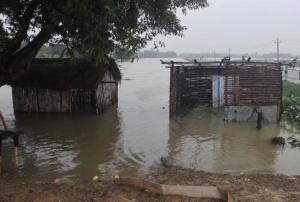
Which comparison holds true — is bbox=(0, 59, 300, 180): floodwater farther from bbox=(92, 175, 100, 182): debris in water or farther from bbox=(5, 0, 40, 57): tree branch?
bbox=(5, 0, 40, 57): tree branch

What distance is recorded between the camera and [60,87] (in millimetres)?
21641

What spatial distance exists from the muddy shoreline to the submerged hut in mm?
10527

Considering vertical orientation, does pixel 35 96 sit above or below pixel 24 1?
below

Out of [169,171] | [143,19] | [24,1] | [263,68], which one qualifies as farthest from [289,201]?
[263,68]

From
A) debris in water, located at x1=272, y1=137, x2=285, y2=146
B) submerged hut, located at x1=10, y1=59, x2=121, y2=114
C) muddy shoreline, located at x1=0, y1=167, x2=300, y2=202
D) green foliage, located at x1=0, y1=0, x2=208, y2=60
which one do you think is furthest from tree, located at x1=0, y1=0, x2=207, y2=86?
submerged hut, located at x1=10, y1=59, x2=121, y2=114

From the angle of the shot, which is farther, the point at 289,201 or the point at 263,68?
the point at 263,68

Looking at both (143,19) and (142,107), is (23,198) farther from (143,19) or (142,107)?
(142,107)

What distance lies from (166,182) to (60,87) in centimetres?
1272

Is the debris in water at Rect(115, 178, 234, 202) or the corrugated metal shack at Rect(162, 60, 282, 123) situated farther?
the corrugated metal shack at Rect(162, 60, 282, 123)

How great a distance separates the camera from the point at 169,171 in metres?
11.8

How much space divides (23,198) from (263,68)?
14.4 meters

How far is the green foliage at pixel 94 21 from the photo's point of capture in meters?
8.83

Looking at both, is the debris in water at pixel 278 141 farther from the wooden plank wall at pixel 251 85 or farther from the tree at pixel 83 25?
the tree at pixel 83 25

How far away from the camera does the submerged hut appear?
21.3m
